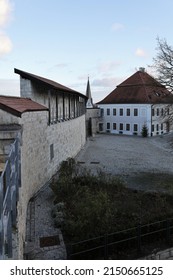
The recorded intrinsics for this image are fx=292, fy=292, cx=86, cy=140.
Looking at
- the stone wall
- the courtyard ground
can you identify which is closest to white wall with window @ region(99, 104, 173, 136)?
the courtyard ground

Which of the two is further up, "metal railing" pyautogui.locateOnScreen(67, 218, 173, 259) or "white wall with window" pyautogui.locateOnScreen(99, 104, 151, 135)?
"white wall with window" pyautogui.locateOnScreen(99, 104, 151, 135)

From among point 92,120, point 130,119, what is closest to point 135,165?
point 130,119

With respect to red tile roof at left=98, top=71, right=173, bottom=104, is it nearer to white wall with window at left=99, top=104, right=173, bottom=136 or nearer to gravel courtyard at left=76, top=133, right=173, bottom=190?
white wall with window at left=99, top=104, right=173, bottom=136

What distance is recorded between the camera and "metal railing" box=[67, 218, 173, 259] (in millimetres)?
7102

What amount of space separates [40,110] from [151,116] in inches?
1157

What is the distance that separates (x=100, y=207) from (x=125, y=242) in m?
1.34

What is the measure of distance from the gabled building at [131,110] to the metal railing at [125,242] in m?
30.3

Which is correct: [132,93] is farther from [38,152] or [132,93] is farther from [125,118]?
[38,152]

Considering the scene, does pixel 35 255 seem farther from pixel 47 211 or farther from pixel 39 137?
pixel 39 137

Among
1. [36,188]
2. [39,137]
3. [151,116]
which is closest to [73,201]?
[36,188]

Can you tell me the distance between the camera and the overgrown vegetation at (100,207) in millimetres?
7906

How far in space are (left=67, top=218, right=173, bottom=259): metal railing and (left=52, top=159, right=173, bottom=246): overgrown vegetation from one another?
0.23m

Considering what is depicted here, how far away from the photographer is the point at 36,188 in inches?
482

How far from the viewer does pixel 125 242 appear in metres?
7.55
